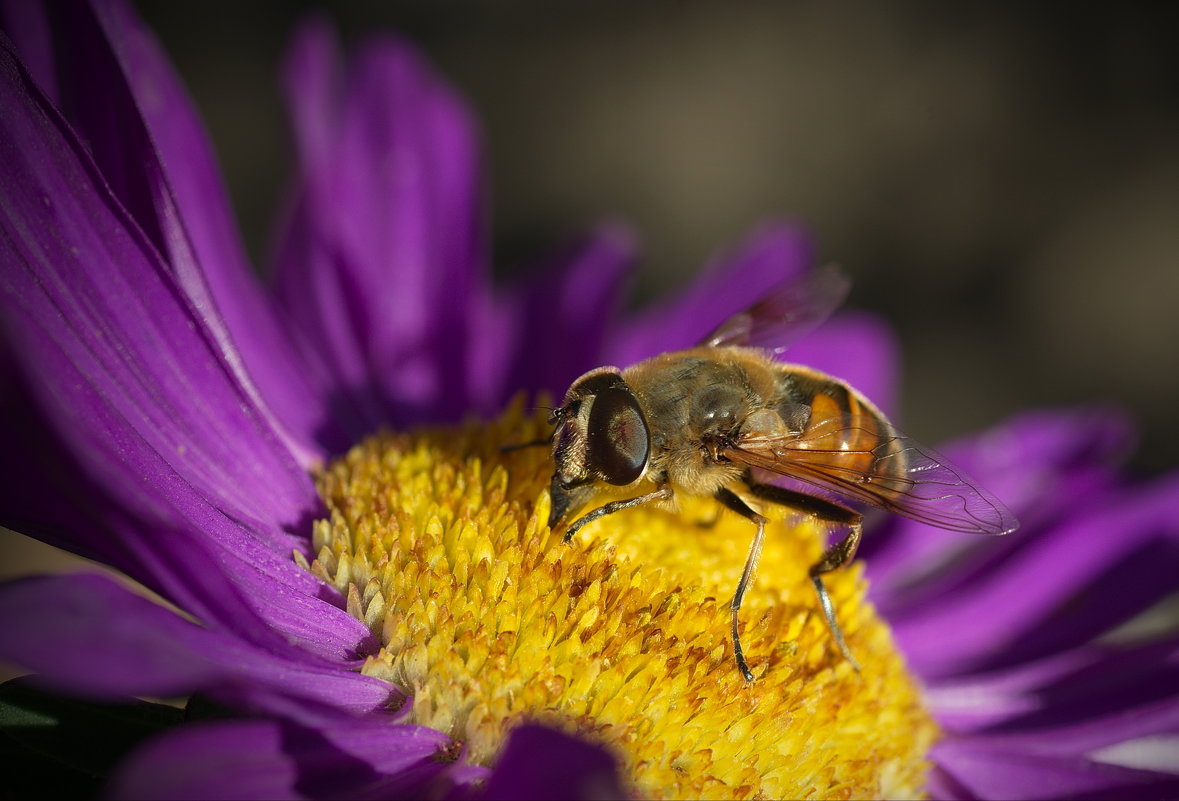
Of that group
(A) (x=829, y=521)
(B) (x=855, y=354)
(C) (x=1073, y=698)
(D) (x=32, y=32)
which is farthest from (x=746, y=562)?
(D) (x=32, y=32)

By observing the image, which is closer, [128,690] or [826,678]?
[128,690]

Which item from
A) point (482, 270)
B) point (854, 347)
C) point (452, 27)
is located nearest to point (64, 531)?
point (482, 270)

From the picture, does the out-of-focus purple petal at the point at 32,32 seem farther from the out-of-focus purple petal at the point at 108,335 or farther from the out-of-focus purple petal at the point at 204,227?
the out-of-focus purple petal at the point at 108,335

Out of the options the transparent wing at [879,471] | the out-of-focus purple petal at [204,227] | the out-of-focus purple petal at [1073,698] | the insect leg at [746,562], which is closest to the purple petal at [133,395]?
the out-of-focus purple petal at [204,227]

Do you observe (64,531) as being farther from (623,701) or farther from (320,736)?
(623,701)

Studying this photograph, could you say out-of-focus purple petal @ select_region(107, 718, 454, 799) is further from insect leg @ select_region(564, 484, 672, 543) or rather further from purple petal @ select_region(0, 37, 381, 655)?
insect leg @ select_region(564, 484, 672, 543)

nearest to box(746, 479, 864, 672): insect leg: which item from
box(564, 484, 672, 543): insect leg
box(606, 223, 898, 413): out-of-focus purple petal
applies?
box(564, 484, 672, 543): insect leg
